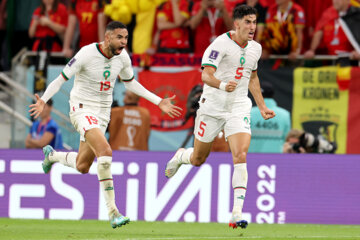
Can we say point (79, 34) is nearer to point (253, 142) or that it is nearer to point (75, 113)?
point (253, 142)

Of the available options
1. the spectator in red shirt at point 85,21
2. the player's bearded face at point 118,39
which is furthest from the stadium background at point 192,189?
the spectator in red shirt at point 85,21

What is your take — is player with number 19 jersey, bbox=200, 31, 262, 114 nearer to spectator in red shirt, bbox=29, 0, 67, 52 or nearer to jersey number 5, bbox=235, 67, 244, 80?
jersey number 5, bbox=235, 67, 244, 80

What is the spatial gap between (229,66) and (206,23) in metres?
5.24

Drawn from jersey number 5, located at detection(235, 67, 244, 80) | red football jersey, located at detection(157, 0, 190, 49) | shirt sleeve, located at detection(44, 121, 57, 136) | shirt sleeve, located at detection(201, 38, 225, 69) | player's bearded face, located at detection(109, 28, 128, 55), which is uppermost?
red football jersey, located at detection(157, 0, 190, 49)

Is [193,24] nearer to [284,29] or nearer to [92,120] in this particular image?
[284,29]

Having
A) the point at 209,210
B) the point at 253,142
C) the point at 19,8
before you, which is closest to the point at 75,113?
the point at 209,210

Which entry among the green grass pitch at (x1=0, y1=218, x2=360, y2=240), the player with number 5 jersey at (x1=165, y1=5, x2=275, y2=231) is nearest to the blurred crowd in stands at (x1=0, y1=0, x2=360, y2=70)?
the green grass pitch at (x1=0, y1=218, x2=360, y2=240)

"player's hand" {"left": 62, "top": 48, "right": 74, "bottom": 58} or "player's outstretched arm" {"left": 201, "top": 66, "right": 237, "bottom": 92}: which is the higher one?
"player's hand" {"left": 62, "top": 48, "right": 74, "bottom": 58}

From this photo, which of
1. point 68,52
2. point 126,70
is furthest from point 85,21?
point 126,70

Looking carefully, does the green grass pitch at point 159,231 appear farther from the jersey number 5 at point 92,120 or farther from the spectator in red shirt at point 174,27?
the spectator in red shirt at point 174,27

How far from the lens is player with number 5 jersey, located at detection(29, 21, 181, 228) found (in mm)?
10281

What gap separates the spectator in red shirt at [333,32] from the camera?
1468cm

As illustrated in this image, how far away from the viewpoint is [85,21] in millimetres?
16062

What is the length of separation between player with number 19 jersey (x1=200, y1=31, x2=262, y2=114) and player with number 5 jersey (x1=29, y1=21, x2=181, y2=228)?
539 mm
